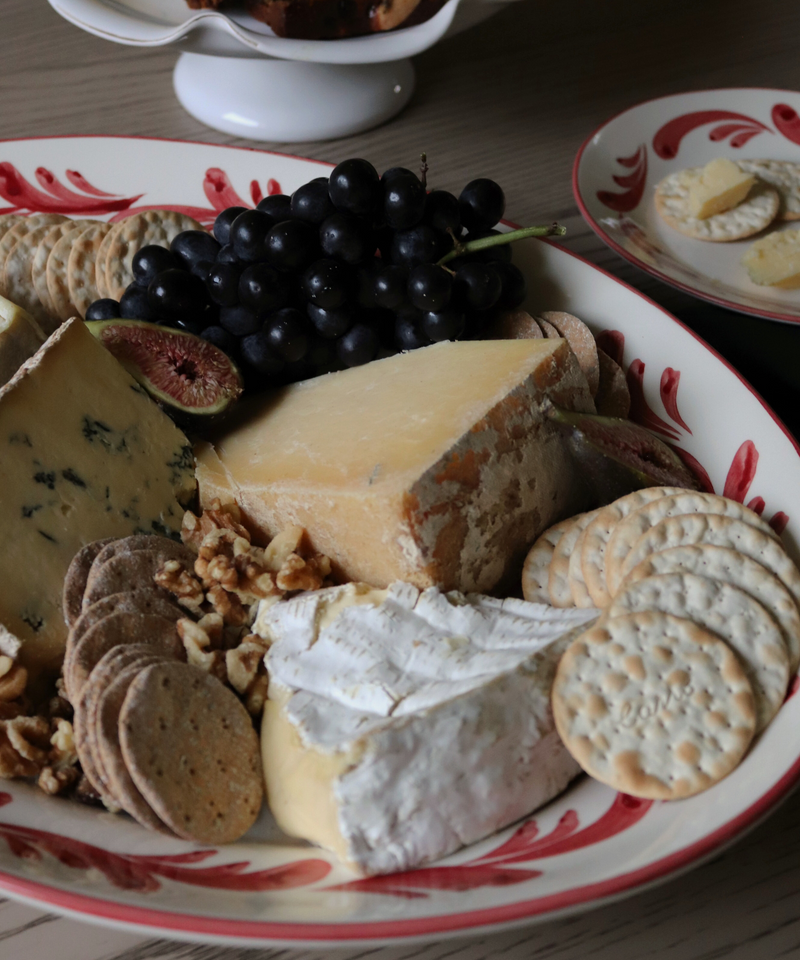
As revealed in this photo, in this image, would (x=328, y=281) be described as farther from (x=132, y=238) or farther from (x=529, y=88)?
(x=529, y=88)

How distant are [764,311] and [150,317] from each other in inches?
37.2

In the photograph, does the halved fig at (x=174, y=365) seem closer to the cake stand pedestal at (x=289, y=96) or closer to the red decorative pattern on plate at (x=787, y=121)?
the cake stand pedestal at (x=289, y=96)

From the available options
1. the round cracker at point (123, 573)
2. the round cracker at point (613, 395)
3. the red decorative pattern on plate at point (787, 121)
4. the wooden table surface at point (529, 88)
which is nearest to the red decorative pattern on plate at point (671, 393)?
the round cracker at point (613, 395)

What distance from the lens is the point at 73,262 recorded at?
4.62 ft

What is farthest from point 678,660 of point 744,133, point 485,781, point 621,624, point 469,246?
point 744,133

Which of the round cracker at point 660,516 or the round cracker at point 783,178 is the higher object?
the round cracker at point 783,178

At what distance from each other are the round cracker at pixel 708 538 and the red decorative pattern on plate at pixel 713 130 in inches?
41.2

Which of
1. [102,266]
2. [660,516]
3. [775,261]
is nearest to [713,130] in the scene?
[775,261]

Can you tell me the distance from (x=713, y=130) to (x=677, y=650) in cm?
134

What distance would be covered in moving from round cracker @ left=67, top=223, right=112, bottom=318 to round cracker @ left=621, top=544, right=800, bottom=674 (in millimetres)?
969

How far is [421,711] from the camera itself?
0.84 meters

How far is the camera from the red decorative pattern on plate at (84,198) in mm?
1680

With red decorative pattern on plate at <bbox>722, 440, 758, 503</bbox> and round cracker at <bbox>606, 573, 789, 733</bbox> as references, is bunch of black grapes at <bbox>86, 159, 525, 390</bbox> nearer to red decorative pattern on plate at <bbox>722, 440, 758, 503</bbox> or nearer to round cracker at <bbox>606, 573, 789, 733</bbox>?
red decorative pattern on plate at <bbox>722, 440, 758, 503</bbox>

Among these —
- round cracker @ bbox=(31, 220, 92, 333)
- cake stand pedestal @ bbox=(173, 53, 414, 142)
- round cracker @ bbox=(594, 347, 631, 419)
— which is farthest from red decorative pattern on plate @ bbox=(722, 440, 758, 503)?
cake stand pedestal @ bbox=(173, 53, 414, 142)
